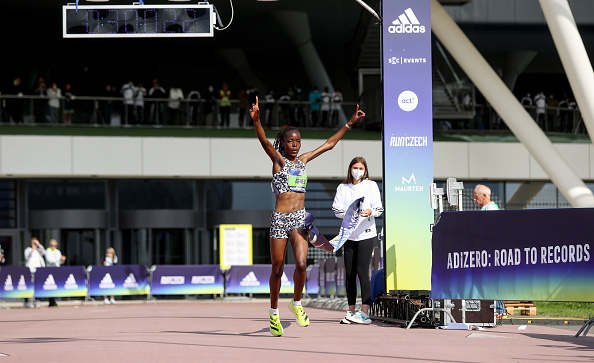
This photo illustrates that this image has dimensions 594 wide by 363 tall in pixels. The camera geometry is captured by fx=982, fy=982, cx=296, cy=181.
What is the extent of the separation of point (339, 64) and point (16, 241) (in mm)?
15306

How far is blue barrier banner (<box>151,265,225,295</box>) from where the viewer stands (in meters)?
29.7

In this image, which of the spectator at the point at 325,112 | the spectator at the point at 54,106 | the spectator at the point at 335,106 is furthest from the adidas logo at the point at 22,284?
the spectator at the point at 335,106

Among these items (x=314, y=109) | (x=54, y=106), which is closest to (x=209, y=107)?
(x=314, y=109)

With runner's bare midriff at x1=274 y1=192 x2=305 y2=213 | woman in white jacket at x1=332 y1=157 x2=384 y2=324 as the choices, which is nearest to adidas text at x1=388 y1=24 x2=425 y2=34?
woman in white jacket at x1=332 y1=157 x2=384 y2=324

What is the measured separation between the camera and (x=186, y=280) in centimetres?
2981

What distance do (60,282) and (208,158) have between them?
862 centimetres

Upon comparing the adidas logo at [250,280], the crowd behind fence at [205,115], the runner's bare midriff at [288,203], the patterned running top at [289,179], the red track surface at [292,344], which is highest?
the crowd behind fence at [205,115]

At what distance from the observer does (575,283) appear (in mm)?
9742

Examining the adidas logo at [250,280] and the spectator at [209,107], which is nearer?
the adidas logo at [250,280]

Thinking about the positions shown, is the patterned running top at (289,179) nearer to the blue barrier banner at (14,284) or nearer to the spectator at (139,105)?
the blue barrier banner at (14,284)

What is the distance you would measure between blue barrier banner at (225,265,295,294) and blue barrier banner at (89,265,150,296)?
2.56 metres

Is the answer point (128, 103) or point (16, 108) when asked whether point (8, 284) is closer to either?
point (16, 108)

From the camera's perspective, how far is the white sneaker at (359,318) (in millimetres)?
13047

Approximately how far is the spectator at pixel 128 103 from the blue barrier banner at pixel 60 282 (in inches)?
299
